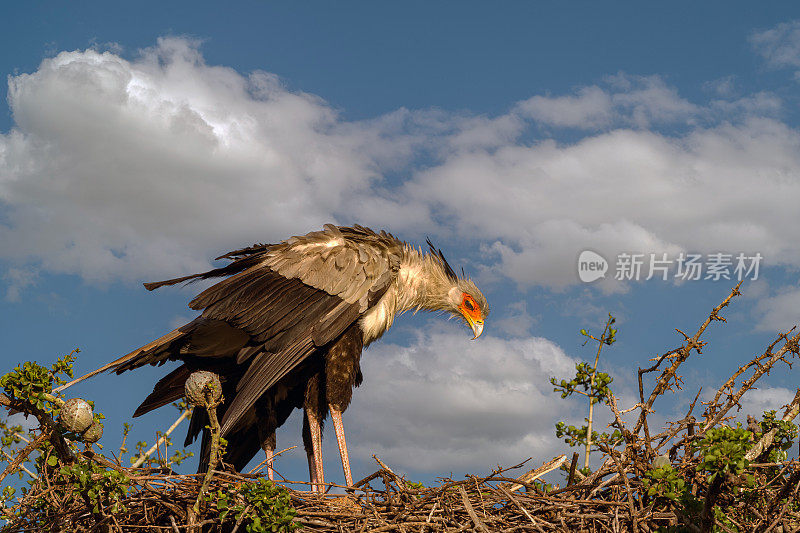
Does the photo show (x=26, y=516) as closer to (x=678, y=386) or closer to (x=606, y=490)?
(x=606, y=490)

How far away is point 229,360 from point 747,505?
4.05 meters

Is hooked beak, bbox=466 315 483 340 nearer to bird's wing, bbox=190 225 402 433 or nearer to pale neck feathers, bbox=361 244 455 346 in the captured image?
pale neck feathers, bbox=361 244 455 346

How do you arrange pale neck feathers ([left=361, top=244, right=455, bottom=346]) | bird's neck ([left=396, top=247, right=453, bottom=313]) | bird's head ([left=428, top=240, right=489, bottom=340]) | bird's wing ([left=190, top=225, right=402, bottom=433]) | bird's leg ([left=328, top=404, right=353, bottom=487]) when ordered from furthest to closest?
bird's head ([left=428, top=240, right=489, bottom=340]), bird's neck ([left=396, top=247, right=453, bottom=313]), pale neck feathers ([left=361, top=244, right=455, bottom=346]), bird's leg ([left=328, top=404, right=353, bottom=487]), bird's wing ([left=190, top=225, right=402, bottom=433])

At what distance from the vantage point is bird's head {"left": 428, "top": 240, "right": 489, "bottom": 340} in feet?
23.3

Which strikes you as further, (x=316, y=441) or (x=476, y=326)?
(x=476, y=326)

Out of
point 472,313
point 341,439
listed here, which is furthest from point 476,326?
point 341,439

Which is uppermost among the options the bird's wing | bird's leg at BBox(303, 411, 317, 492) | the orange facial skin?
the orange facial skin

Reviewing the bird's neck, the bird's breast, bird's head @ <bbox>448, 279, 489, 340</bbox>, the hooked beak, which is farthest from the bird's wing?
the hooked beak

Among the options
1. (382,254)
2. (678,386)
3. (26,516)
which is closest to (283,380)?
(382,254)

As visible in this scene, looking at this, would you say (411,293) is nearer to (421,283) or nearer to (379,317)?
(421,283)

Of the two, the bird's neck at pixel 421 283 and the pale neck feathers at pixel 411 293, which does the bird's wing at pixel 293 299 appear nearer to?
the pale neck feathers at pixel 411 293

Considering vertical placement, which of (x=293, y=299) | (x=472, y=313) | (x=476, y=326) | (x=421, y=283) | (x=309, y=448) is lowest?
(x=309, y=448)

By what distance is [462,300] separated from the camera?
23.3ft

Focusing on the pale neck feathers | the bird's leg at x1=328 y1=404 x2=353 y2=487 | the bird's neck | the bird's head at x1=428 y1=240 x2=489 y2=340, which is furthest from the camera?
→ the bird's head at x1=428 y1=240 x2=489 y2=340
